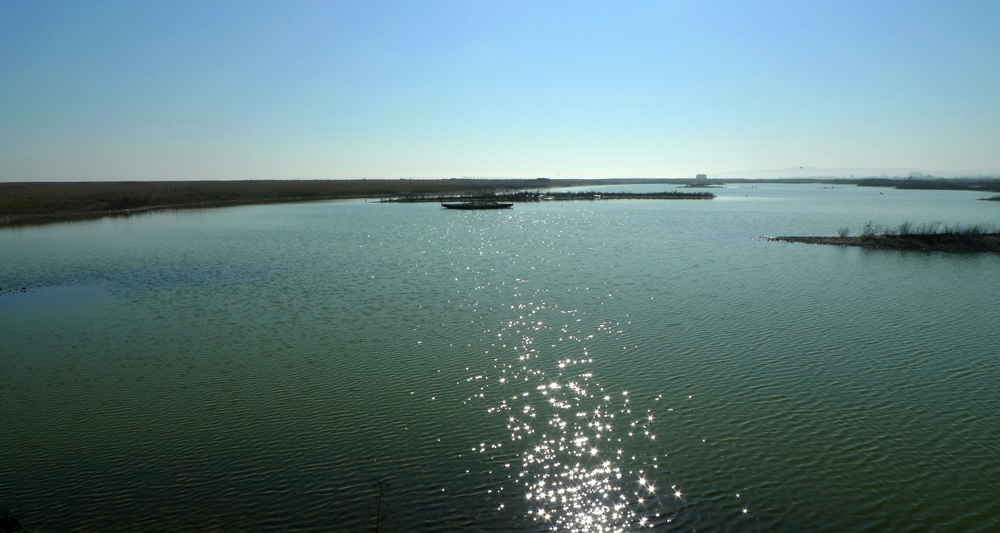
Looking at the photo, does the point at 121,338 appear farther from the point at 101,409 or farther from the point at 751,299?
the point at 751,299

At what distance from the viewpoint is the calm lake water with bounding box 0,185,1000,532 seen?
27.3 ft

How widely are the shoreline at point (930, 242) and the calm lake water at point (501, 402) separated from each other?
10.8 meters

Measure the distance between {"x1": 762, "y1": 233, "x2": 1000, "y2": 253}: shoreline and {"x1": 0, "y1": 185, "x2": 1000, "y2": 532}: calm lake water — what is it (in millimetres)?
10828

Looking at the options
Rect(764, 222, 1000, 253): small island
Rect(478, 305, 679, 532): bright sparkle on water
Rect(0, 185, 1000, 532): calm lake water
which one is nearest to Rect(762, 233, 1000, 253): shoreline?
Rect(764, 222, 1000, 253): small island

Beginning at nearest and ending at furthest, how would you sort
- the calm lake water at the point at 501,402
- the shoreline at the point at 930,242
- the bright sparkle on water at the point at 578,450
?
the bright sparkle on water at the point at 578,450, the calm lake water at the point at 501,402, the shoreline at the point at 930,242

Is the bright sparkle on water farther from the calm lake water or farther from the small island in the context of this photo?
the small island

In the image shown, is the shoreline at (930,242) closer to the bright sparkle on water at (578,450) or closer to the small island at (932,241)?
the small island at (932,241)

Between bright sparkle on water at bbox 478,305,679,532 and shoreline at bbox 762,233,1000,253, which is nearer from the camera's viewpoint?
bright sparkle on water at bbox 478,305,679,532

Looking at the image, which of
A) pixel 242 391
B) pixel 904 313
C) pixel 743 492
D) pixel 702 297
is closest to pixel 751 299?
pixel 702 297

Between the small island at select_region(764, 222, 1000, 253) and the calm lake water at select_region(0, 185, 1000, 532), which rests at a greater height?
the small island at select_region(764, 222, 1000, 253)

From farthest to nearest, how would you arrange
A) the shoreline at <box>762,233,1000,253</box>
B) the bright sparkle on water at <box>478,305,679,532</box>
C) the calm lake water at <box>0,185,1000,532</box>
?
the shoreline at <box>762,233,1000,253</box> → the calm lake water at <box>0,185,1000,532</box> → the bright sparkle on water at <box>478,305,679,532</box>

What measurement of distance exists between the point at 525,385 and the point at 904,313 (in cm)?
1467

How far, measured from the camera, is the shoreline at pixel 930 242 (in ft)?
117

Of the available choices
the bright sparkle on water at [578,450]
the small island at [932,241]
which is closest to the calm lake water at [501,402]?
the bright sparkle on water at [578,450]
